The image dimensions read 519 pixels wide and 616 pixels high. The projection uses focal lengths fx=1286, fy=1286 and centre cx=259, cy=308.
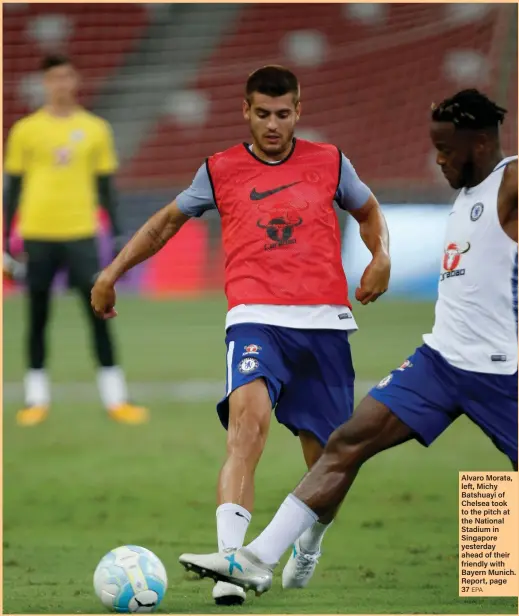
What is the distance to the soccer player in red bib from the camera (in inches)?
196

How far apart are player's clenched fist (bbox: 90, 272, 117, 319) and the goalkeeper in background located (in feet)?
14.7

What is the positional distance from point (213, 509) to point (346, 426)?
2.39 m

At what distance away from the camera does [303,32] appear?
20.8 m

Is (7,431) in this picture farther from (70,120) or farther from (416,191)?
(416,191)

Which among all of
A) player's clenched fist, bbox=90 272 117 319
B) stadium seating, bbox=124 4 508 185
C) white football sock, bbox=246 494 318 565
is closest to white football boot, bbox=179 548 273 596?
white football sock, bbox=246 494 318 565

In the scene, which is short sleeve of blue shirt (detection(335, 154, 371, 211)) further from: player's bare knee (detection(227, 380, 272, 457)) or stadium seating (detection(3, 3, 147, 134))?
stadium seating (detection(3, 3, 147, 134))

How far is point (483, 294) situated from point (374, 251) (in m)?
0.58

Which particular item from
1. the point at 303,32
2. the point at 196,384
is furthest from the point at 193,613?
the point at 303,32

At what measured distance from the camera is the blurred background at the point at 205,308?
19.2 ft

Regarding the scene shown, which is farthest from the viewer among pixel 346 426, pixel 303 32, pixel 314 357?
pixel 303 32

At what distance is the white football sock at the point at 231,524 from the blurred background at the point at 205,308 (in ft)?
0.81

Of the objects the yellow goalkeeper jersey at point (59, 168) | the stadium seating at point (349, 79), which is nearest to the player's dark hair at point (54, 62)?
the yellow goalkeeper jersey at point (59, 168)

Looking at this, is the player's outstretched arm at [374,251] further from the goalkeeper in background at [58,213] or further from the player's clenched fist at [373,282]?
the goalkeeper in background at [58,213]

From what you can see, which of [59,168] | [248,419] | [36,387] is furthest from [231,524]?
[59,168]
